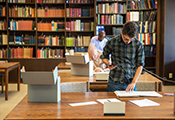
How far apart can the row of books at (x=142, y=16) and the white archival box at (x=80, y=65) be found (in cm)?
345

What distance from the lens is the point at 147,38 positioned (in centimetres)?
664

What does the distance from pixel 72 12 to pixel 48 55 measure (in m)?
1.36

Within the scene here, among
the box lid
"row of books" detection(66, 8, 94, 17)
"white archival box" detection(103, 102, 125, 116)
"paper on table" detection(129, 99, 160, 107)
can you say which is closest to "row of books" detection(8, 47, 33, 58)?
"row of books" detection(66, 8, 94, 17)

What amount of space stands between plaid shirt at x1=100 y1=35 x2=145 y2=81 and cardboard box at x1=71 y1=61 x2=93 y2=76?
101 centimetres

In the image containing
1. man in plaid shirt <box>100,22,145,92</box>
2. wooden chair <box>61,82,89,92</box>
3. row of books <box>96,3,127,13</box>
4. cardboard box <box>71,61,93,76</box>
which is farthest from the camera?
row of books <box>96,3,127,13</box>

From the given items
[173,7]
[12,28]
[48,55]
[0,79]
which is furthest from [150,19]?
[0,79]

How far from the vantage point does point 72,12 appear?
6.67 meters

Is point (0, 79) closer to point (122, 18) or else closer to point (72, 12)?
point (72, 12)

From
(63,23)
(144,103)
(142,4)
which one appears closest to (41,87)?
(144,103)

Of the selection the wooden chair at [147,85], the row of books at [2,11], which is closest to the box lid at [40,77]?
the wooden chair at [147,85]

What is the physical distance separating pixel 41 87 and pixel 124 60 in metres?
0.92

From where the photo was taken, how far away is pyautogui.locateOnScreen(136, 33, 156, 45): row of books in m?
6.62

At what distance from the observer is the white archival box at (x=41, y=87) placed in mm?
1934

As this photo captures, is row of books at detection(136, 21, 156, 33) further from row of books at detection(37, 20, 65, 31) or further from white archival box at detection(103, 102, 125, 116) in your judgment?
white archival box at detection(103, 102, 125, 116)
